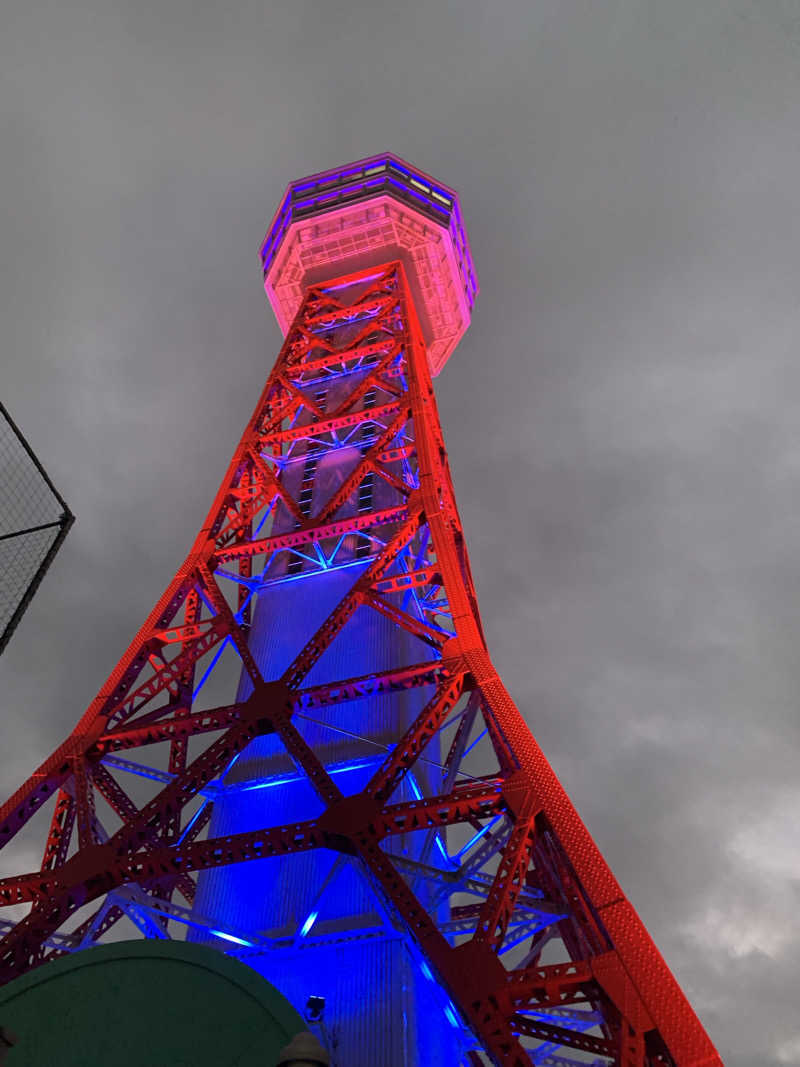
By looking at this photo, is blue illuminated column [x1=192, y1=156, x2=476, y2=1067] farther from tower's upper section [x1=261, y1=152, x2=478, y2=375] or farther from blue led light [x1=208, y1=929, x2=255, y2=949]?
tower's upper section [x1=261, y1=152, x2=478, y2=375]

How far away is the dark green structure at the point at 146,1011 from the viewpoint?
7.97 m

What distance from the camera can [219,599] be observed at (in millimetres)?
17016

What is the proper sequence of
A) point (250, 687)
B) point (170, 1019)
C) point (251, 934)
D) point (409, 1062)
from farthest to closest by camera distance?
point (250, 687), point (251, 934), point (409, 1062), point (170, 1019)

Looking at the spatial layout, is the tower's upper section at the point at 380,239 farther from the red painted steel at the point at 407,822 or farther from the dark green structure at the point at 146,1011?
the dark green structure at the point at 146,1011

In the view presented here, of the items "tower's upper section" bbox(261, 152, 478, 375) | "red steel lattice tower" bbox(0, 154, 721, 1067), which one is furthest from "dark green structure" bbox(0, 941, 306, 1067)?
"tower's upper section" bbox(261, 152, 478, 375)

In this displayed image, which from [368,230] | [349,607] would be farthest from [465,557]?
[368,230]

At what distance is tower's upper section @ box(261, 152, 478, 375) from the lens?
33.8m

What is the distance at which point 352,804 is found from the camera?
431 inches

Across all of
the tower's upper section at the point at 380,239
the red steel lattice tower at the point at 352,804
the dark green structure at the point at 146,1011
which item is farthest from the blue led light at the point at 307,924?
the tower's upper section at the point at 380,239

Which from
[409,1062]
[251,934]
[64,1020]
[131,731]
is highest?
[131,731]

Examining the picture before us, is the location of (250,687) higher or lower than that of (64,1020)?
higher

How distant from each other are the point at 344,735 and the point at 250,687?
12.3 ft

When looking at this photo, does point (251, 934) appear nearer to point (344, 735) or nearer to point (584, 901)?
point (344, 735)

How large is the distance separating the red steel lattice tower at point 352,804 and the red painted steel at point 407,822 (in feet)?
0.12
